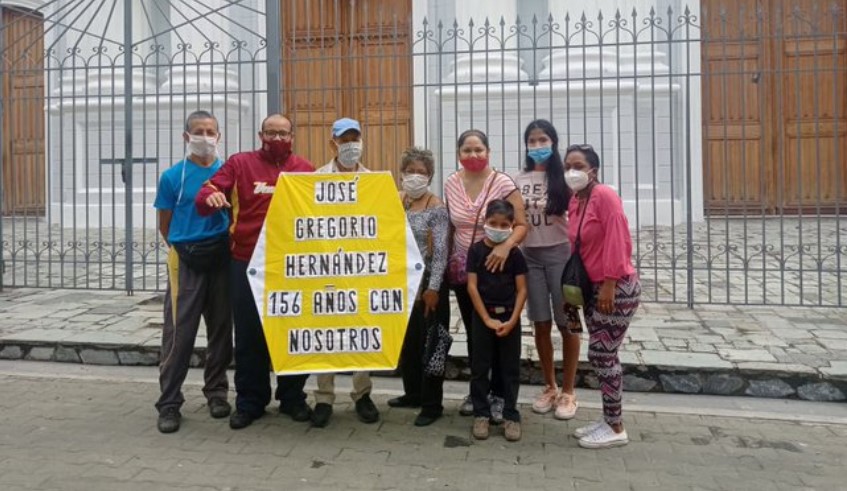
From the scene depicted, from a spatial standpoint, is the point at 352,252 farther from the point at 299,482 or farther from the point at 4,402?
the point at 4,402

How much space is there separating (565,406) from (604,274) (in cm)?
114

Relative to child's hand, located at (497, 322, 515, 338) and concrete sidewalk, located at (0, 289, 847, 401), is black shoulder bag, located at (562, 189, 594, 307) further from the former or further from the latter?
concrete sidewalk, located at (0, 289, 847, 401)

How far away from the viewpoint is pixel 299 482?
3533 mm

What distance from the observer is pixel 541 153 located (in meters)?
4.35

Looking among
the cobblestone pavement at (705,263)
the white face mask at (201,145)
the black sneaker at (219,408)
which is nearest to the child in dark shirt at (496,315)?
the black sneaker at (219,408)

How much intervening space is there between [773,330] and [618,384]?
9.42ft

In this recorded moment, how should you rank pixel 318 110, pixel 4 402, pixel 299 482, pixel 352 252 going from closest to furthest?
pixel 299 482, pixel 352 252, pixel 4 402, pixel 318 110

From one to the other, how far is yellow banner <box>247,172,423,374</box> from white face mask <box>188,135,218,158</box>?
55 centimetres

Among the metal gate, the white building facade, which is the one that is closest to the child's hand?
the metal gate

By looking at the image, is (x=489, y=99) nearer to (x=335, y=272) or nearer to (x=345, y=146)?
(x=345, y=146)

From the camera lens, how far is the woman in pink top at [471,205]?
4.23 m

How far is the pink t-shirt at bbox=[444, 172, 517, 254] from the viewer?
13.9 feet

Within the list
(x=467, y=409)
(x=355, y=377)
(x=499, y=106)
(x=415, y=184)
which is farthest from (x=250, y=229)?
(x=499, y=106)

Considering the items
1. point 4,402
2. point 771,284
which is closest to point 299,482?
point 4,402
